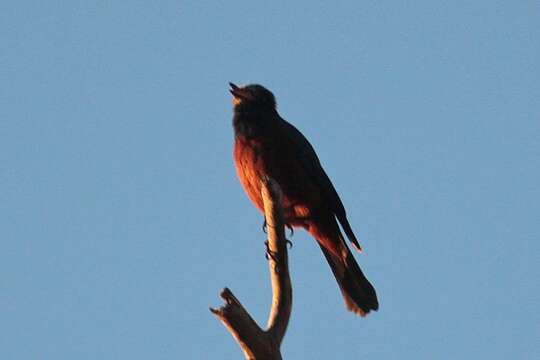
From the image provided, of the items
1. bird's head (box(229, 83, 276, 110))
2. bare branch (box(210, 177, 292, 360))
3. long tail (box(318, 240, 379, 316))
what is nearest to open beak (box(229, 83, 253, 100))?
bird's head (box(229, 83, 276, 110))

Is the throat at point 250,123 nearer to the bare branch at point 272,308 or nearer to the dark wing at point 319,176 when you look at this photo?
the dark wing at point 319,176

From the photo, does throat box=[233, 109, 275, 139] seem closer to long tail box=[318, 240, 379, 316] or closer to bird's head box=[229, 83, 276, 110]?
bird's head box=[229, 83, 276, 110]

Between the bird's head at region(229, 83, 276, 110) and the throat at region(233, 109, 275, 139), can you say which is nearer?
the throat at region(233, 109, 275, 139)

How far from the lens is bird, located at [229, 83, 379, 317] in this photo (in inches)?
313

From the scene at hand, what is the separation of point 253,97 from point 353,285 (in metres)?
2.09

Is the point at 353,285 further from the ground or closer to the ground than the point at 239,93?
closer to the ground

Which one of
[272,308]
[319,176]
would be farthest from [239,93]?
[272,308]

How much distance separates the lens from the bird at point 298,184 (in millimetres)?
7941

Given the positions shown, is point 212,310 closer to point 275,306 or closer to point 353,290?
point 275,306

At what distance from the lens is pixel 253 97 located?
29.3 feet

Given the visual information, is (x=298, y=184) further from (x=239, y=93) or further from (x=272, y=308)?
(x=272, y=308)

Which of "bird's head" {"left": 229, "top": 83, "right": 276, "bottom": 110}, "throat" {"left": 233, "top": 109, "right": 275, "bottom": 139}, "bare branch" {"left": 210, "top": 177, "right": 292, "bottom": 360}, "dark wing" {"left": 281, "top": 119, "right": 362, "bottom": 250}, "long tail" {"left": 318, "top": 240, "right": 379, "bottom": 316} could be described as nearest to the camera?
"bare branch" {"left": 210, "top": 177, "right": 292, "bottom": 360}

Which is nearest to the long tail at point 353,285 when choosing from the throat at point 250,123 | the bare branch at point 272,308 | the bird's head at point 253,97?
the throat at point 250,123

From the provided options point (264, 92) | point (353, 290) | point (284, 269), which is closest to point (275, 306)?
point (284, 269)
